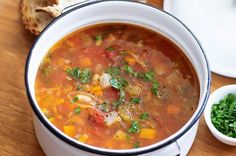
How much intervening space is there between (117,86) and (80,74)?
0.14 m

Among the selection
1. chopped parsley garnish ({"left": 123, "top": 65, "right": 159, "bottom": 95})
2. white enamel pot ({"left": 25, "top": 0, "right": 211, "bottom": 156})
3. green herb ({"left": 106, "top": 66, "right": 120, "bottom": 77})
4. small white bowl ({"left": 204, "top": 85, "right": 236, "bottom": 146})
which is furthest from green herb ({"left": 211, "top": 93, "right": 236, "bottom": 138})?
green herb ({"left": 106, "top": 66, "right": 120, "bottom": 77})

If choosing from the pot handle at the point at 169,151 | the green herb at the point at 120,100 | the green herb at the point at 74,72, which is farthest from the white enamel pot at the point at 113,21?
the green herb at the point at 120,100

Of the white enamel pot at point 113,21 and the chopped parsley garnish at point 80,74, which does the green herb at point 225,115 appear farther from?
the chopped parsley garnish at point 80,74

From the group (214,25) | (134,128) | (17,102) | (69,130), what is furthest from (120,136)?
(214,25)

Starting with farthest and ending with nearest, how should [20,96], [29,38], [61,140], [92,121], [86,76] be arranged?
[29,38] < [20,96] < [86,76] < [92,121] < [61,140]

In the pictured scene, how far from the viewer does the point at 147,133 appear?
1686mm

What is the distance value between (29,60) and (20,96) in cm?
28

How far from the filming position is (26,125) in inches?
74.4

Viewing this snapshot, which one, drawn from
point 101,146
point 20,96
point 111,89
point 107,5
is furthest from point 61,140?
point 107,5

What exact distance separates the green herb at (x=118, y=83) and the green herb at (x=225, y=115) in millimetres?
345

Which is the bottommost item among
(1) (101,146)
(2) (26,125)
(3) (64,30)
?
(2) (26,125)

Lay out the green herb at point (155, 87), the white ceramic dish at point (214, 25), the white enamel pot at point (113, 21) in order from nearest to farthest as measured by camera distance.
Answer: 1. the white enamel pot at point (113, 21)
2. the green herb at point (155, 87)
3. the white ceramic dish at point (214, 25)

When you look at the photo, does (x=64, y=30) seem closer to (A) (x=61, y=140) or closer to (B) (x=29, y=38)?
(B) (x=29, y=38)

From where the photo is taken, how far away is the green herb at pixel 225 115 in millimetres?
1855
